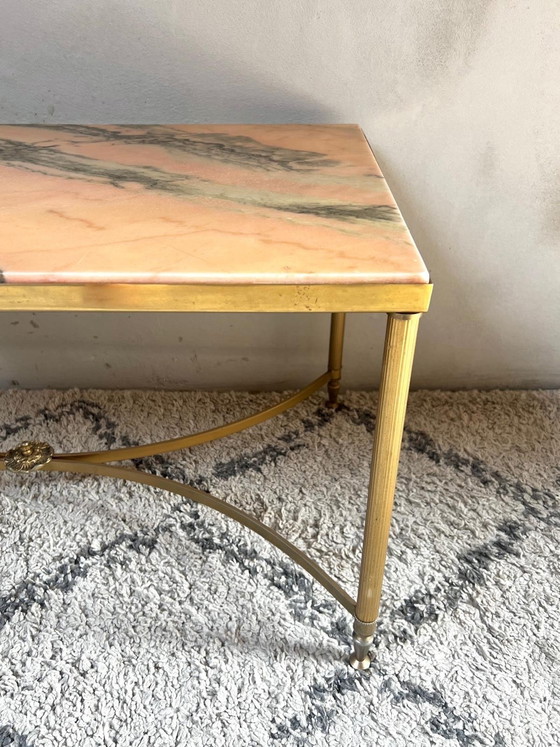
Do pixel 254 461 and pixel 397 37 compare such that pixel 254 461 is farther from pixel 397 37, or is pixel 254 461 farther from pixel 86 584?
pixel 397 37

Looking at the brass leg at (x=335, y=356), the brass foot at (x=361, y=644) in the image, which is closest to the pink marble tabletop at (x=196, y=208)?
the brass leg at (x=335, y=356)

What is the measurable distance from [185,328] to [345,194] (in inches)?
19.8

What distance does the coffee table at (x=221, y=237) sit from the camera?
49 centimetres

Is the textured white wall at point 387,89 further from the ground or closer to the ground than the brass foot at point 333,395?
further from the ground

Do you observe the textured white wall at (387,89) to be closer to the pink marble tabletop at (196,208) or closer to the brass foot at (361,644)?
the pink marble tabletop at (196,208)

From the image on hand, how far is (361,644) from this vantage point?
680 millimetres

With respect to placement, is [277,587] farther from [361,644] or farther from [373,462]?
[373,462]

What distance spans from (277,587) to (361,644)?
0.13 metres

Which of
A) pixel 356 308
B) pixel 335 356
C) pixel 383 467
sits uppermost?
pixel 356 308

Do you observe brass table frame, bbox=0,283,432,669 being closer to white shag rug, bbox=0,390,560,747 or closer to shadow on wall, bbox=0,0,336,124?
white shag rug, bbox=0,390,560,747

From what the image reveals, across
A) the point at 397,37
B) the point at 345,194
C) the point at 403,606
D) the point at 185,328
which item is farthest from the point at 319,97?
the point at 403,606

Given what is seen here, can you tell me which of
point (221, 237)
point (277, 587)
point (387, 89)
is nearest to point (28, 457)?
point (277, 587)

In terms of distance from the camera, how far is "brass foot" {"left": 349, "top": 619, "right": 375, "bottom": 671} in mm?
673

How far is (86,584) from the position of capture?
77 cm
